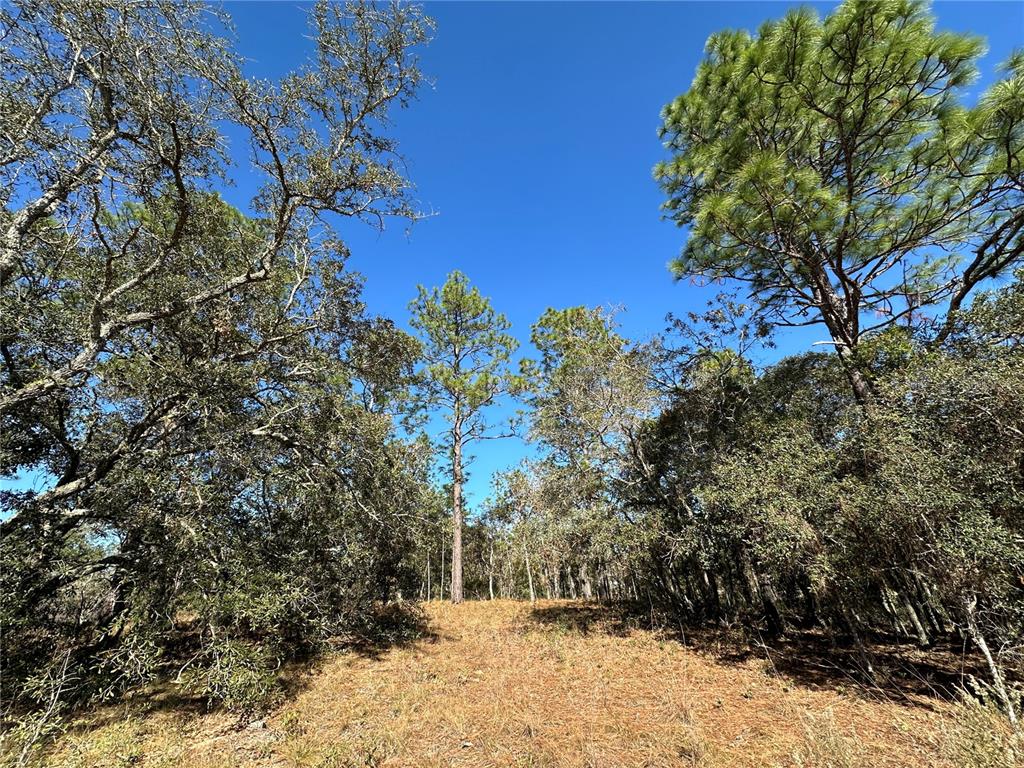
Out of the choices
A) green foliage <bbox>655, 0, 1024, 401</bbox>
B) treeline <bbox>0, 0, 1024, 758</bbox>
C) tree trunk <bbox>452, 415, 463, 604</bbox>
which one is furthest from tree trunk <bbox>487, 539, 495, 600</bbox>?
green foliage <bbox>655, 0, 1024, 401</bbox>

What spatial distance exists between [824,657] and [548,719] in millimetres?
5581

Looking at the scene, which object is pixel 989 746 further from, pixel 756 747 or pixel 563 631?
pixel 563 631

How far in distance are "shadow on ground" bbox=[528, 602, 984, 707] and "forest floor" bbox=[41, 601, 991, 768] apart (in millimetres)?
85

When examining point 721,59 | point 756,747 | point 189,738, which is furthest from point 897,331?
point 189,738

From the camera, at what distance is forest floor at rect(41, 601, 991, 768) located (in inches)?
155

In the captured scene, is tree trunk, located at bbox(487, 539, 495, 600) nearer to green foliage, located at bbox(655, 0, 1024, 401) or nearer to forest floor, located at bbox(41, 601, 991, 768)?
forest floor, located at bbox(41, 601, 991, 768)

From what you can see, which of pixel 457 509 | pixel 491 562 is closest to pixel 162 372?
pixel 457 509

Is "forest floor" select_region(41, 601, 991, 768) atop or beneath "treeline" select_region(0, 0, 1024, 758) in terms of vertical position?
beneath

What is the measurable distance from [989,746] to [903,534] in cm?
248

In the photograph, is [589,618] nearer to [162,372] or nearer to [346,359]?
[346,359]

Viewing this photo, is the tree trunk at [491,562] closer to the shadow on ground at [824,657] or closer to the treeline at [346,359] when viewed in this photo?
the shadow on ground at [824,657]

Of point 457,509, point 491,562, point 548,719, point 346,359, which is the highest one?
point 346,359

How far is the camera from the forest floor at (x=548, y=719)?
393cm

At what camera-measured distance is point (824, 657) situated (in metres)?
7.02
